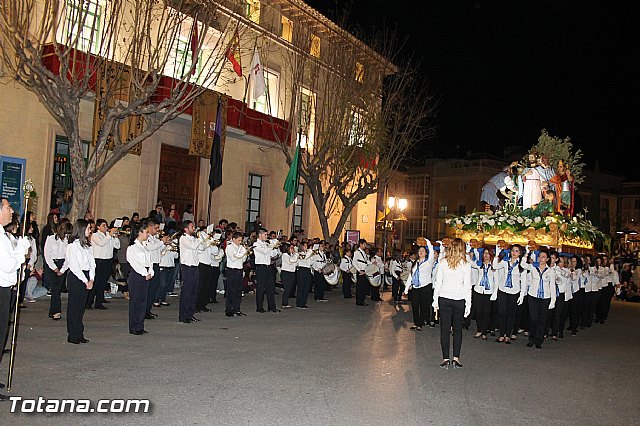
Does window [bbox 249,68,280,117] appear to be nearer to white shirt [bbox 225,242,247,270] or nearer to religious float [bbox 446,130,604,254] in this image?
religious float [bbox 446,130,604,254]

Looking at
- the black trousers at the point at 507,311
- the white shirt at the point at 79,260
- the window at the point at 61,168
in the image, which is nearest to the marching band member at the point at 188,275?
the white shirt at the point at 79,260

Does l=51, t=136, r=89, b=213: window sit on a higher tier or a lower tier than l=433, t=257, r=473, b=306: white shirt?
higher

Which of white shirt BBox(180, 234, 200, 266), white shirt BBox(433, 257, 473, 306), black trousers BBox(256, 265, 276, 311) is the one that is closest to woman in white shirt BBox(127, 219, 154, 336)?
white shirt BBox(180, 234, 200, 266)

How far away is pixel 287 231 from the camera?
30.7 metres

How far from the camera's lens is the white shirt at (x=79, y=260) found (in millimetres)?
9250

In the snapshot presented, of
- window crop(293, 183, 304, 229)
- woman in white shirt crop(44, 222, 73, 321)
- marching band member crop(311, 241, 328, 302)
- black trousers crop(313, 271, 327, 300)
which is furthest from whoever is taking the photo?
window crop(293, 183, 304, 229)

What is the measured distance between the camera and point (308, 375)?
8.05 metres

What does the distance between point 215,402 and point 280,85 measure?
24.1m

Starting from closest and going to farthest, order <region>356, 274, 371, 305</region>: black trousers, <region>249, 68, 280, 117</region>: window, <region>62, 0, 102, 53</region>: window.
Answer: <region>62, 0, 102, 53</region>: window
<region>356, 274, 371, 305</region>: black trousers
<region>249, 68, 280, 117</region>: window

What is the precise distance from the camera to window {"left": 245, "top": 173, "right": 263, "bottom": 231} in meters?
28.7

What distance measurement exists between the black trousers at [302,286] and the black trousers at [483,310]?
5.28 metres

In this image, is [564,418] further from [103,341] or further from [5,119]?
[5,119]

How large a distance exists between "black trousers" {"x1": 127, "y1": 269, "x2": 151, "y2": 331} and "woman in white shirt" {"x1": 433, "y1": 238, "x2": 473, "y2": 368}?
4.94 meters

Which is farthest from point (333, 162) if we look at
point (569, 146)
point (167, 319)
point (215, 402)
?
point (215, 402)
